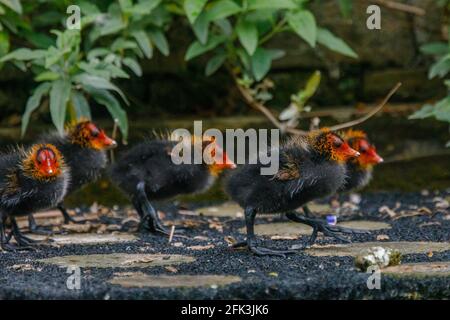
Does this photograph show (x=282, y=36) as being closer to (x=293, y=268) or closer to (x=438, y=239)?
(x=438, y=239)

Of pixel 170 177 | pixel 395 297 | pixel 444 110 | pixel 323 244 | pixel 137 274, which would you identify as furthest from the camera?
pixel 444 110

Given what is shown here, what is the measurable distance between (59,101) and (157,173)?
0.90 meters

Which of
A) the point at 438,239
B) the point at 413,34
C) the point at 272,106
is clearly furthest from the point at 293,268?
the point at 413,34

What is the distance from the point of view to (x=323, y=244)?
5.50 metres

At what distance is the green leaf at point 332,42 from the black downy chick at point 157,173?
5.07 ft

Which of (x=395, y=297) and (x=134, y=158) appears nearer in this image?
(x=395, y=297)

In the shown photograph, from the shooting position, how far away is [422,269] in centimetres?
448

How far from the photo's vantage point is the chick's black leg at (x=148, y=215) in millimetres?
6172

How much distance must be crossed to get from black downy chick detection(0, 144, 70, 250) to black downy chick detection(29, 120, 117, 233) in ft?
2.65

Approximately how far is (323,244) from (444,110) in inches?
78.9

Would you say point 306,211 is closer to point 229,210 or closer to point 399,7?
point 229,210

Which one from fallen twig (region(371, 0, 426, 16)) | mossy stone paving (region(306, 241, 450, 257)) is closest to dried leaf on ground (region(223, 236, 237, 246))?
mossy stone paving (region(306, 241, 450, 257))

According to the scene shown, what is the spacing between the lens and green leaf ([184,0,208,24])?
6887 mm


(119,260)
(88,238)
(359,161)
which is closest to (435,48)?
(359,161)
